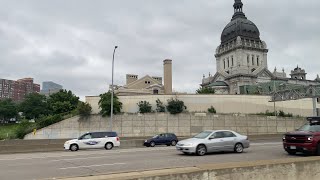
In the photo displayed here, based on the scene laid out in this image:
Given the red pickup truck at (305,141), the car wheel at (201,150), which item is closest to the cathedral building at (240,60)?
the car wheel at (201,150)

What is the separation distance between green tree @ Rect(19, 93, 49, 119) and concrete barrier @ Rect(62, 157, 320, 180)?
105765 millimetres

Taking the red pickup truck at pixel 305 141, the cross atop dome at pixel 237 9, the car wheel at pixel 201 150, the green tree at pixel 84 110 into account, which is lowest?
the car wheel at pixel 201 150

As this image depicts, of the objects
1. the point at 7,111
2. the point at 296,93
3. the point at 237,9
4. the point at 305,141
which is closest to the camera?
the point at 305,141

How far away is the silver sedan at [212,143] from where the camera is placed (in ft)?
63.8

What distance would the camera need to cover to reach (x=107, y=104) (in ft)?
→ 200

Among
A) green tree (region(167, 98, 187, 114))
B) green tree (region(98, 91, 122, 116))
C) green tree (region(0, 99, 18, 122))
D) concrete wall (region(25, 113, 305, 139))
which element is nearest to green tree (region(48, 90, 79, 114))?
green tree (region(98, 91, 122, 116))

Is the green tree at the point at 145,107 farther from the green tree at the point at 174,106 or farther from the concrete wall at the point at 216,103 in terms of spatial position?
the green tree at the point at 174,106

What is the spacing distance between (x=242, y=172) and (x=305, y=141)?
29.0 ft

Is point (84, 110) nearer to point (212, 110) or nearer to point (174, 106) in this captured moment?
point (174, 106)

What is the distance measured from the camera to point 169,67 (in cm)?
8175

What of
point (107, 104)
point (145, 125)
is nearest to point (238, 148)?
point (145, 125)

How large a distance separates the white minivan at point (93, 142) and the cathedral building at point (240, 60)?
10694cm

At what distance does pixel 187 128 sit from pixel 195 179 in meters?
53.3

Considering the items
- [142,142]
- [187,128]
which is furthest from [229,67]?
[142,142]
